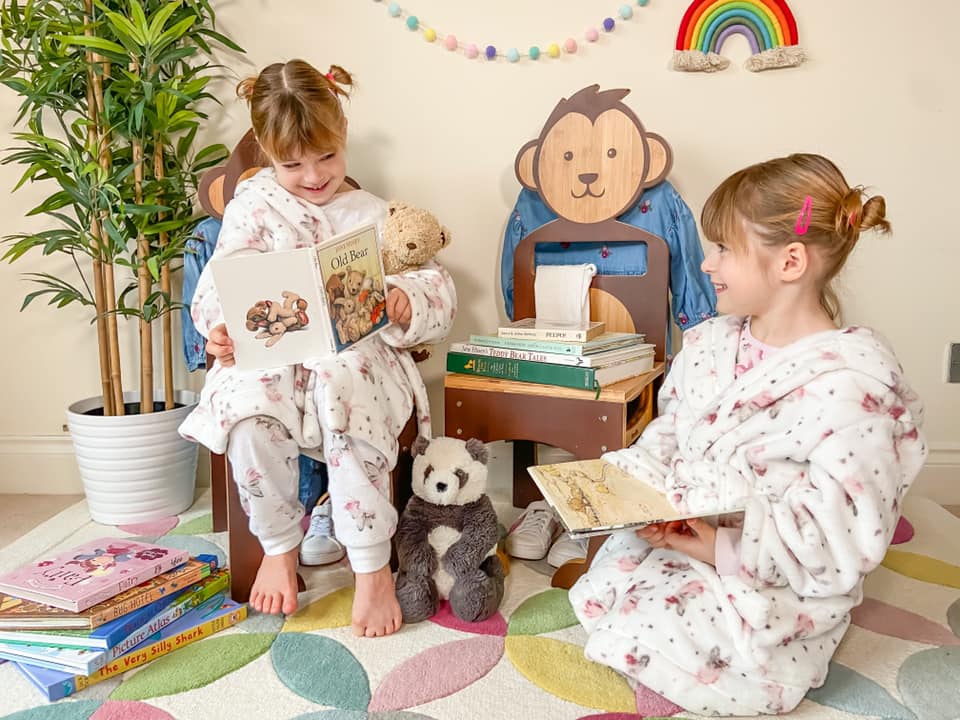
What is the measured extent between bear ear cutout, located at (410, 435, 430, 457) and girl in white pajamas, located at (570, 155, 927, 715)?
0.36 m

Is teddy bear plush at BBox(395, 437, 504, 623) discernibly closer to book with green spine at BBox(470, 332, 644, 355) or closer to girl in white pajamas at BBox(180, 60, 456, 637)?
girl in white pajamas at BBox(180, 60, 456, 637)

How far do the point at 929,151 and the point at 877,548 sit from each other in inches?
45.2

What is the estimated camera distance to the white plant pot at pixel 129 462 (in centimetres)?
173

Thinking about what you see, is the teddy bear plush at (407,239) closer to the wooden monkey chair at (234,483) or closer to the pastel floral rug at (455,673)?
the wooden monkey chair at (234,483)

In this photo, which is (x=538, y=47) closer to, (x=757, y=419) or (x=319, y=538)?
(x=757, y=419)

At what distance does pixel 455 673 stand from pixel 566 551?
0.43m

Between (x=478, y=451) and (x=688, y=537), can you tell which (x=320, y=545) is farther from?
(x=688, y=537)

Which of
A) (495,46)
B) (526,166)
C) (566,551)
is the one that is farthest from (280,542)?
(495,46)

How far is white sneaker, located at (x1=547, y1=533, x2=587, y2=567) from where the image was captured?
1.48m

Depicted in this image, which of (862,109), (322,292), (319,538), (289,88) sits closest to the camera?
(322,292)

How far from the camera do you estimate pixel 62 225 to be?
6.32ft

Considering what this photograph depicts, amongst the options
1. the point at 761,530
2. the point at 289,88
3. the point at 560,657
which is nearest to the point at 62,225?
the point at 289,88

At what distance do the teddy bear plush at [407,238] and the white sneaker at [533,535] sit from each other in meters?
0.58

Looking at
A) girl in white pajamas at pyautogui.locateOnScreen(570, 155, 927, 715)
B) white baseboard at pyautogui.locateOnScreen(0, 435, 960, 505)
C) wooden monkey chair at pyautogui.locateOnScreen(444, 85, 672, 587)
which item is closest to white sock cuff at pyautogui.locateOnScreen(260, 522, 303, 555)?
wooden monkey chair at pyautogui.locateOnScreen(444, 85, 672, 587)
